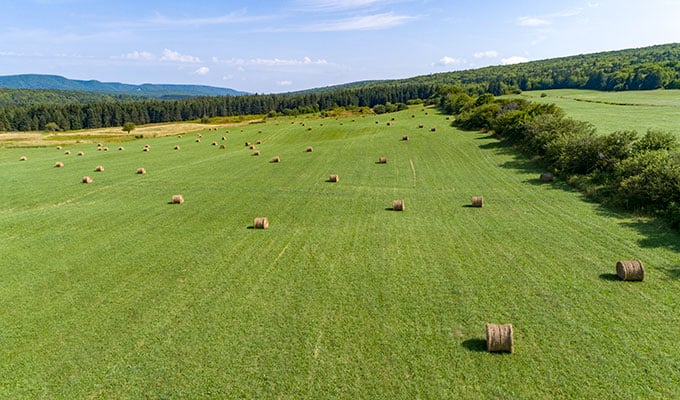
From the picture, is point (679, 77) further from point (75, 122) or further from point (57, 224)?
point (75, 122)

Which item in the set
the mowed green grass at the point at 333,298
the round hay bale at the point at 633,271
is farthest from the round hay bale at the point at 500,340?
the round hay bale at the point at 633,271

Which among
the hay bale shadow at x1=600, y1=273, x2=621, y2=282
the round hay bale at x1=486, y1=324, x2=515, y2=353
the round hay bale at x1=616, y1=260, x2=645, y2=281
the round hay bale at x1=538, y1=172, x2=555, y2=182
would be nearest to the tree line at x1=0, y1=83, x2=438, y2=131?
the round hay bale at x1=538, y1=172, x2=555, y2=182

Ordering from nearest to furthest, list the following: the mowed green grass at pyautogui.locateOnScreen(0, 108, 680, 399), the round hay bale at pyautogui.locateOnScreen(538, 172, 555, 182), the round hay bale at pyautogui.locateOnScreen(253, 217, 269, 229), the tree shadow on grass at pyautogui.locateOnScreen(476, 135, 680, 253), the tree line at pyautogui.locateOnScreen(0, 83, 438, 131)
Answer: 1. the mowed green grass at pyautogui.locateOnScreen(0, 108, 680, 399)
2. the tree shadow on grass at pyautogui.locateOnScreen(476, 135, 680, 253)
3. the round hay bale at pyautogui.locateOnScreen(253, 217, 269, 229)
4. the round hay bale at pyautogui.locateOnScreen(538, 172, 555, 182)
5. the tree line at pyautogui.locateOnScreen(0, 83, 438, 131)

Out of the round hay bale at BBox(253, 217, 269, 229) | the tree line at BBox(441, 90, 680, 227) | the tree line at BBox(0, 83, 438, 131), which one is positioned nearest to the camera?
the round hay bale at BBox(253, 217, 269, 229)

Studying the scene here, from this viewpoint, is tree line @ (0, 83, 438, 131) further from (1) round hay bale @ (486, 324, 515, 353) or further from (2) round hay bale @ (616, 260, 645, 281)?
(1) round hay bale @ (486, 324, 515, 353)

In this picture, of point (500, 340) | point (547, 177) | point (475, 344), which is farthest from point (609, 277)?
point (547, 177)

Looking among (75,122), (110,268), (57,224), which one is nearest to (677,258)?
(110,268)

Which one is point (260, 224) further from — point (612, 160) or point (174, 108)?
point (174, 108)

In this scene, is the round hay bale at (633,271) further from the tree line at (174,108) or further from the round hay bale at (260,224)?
the tree line at (174,108)
